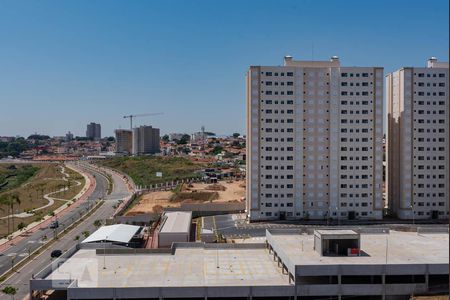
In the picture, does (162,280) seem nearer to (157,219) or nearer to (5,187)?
(157,219)

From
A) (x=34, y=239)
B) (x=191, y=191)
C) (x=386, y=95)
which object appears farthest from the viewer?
(x=191, y=191)

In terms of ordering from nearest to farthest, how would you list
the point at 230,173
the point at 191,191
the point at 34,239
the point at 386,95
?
the point at 34,239, the point at 386,95, the point at 191,191, the point at 230,173

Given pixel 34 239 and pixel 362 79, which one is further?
pixel 362 79

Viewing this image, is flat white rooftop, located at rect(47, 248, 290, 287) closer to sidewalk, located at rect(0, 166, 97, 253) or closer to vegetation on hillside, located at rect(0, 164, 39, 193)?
sidewalk, located at rect(0, 166, 97, 253)

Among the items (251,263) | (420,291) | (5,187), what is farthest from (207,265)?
(5,187)

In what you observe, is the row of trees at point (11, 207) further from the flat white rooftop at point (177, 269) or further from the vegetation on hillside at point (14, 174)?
the vegetation on hillside at point (14, 174)

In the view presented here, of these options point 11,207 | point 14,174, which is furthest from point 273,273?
point 14,174

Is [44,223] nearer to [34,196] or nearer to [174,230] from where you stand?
[174,230]
